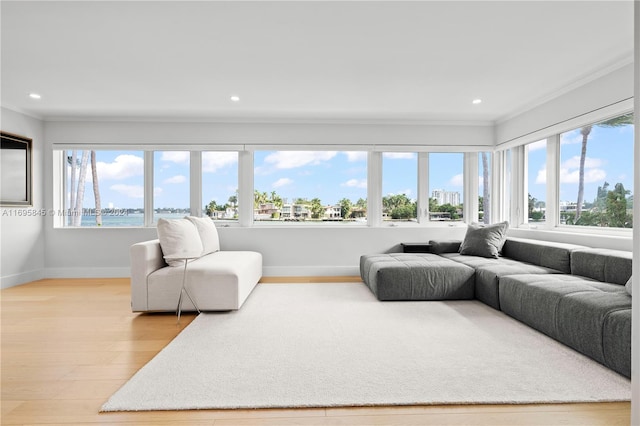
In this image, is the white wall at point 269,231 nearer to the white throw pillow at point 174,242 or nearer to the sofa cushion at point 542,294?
the white throw pillow at point 174,242

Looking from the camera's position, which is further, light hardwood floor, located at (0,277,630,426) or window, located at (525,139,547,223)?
window, located at (525,139,547,223)

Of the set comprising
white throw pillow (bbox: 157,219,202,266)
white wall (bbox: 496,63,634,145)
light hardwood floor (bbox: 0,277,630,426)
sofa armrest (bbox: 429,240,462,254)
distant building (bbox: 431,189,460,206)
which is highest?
white wall (bbox: 496,63,634,145)

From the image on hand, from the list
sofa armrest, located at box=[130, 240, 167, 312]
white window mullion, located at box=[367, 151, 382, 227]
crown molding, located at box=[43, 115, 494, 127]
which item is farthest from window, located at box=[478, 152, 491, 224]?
sofa armrest, located at box=[130, 240, 167, 312]

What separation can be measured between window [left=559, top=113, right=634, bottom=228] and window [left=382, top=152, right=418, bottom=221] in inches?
78.1

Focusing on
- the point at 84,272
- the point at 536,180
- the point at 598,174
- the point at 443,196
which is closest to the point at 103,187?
the point at 84,272

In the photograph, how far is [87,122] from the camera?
5.25 m

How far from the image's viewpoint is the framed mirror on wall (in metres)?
4.56

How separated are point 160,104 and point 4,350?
126 inches

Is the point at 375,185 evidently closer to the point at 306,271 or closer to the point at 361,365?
the point at 306,271

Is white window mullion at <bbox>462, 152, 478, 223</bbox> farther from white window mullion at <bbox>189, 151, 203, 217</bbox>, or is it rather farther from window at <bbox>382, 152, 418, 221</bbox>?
white window mullion at <bbox>189, 151, 203, 217</bbox>

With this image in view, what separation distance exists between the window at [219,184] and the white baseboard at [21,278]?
2528 mm

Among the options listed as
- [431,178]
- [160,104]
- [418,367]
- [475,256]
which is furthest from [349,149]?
[418,367]

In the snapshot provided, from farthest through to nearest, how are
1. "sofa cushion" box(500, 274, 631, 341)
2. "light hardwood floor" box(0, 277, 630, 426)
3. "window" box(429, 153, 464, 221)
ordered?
"window" box(429, 153, 464, 221)
"sofa cushion" box(500, 274, 631, 341)
"light hardwood floor" box(0, 277, 630, 426)

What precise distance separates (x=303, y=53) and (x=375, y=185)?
281 centimetres
